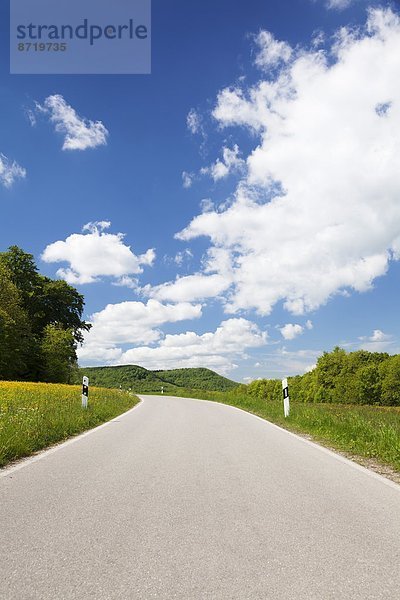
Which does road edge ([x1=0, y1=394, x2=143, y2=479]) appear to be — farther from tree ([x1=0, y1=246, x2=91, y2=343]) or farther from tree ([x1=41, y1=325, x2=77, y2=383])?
tree ([x1=0, y1=246, x2=91, y2=343])

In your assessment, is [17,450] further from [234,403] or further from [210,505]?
[234,403]

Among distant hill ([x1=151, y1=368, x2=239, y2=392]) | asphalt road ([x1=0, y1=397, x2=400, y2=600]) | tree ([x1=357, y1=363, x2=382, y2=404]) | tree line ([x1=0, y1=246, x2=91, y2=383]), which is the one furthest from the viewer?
distant hill ([x1=151, y1=368, x2=239, y2=392])

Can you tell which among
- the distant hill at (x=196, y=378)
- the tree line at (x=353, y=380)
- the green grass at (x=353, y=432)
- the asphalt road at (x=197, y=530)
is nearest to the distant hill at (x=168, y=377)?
the distant hill at (x=196, y=378)

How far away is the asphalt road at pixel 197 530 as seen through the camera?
2.81 meters

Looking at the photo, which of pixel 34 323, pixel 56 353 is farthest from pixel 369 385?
pixel 34 323

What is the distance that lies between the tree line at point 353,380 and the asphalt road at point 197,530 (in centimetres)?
5860

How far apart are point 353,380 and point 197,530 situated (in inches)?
2572

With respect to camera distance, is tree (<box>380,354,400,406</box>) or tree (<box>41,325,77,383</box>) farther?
tree (<box>380,354,400,406</box>)

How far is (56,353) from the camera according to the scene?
4578cm

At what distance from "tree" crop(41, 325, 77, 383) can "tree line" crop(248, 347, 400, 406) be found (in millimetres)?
32584

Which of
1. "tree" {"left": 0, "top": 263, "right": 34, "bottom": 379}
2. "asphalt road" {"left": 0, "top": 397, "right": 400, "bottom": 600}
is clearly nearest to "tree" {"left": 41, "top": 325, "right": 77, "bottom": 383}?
"tree" {"left": 0, "top": 263, "right": 34, "bottom": 379}

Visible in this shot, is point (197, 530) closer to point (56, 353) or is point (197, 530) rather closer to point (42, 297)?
point (56, 353)

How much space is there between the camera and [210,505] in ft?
15.0

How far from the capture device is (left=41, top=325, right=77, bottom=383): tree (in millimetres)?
45906
